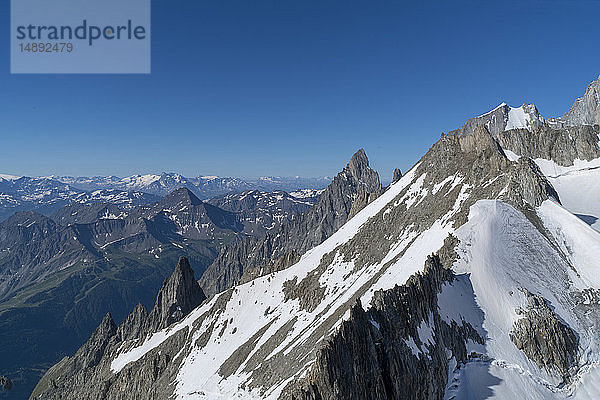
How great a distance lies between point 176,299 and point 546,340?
115 metres

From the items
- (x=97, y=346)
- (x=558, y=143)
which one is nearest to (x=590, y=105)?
(x=558, y=143)

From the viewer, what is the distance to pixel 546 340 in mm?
35844

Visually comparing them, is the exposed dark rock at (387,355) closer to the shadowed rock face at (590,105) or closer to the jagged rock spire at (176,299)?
the jagged rock spire at (176,299)

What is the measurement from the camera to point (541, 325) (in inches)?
1446

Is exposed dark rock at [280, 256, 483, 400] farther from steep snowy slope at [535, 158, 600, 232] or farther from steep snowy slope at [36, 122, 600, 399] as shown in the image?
steep snowy slope at [535, 158, 600, 232]

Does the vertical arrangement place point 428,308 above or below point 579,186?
below

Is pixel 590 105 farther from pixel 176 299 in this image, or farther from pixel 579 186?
pixel 176 299

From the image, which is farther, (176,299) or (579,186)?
(176,299)

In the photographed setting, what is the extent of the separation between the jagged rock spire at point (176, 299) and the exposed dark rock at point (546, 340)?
4345 inches

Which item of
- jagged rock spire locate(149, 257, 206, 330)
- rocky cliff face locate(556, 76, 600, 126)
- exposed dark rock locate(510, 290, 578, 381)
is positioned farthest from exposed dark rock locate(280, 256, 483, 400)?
rocky cliff face locate(556, 76, 600, 126)

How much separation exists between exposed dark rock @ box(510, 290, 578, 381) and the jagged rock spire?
110361mm

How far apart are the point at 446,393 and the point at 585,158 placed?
121481mm

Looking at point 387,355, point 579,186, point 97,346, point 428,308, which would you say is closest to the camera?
point 387,355

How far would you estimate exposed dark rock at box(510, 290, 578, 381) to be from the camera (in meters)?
34.8
